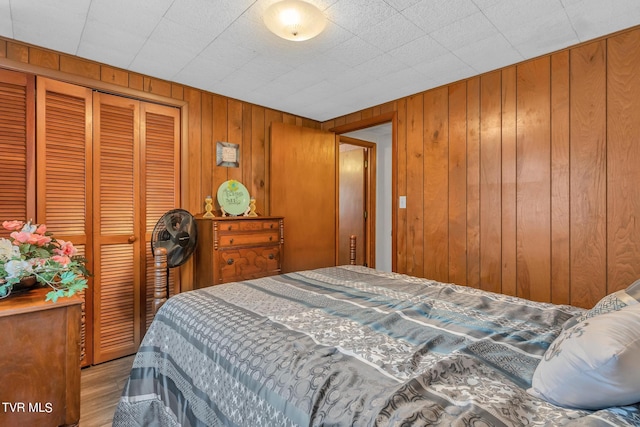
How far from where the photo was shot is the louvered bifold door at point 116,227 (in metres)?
2.48

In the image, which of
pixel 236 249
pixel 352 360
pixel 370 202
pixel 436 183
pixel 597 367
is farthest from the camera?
pixel 370 202

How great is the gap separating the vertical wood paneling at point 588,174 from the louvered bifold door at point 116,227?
10.8ft

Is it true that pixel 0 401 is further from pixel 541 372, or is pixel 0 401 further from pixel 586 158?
pixel 586 158

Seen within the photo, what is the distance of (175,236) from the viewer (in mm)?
2539

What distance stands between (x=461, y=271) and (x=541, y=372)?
6.76ft

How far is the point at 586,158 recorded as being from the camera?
2.14 meters

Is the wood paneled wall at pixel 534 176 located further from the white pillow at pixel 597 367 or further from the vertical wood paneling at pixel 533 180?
the white pillow at pixel 597 367

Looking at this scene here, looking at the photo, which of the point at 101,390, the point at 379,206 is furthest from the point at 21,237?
the point at 379,206

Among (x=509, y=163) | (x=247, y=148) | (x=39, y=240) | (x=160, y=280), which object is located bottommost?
(x=160, y=280)

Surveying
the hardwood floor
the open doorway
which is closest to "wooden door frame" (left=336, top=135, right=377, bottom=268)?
the open doorway

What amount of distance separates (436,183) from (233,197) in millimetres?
1933

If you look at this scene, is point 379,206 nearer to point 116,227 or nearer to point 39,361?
point 116,227

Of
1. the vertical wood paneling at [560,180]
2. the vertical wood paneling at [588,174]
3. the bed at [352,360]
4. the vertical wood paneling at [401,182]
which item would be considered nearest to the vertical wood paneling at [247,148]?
the vertical wood paneling at [401,182]

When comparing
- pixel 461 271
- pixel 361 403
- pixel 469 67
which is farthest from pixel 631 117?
pixel 361 403
